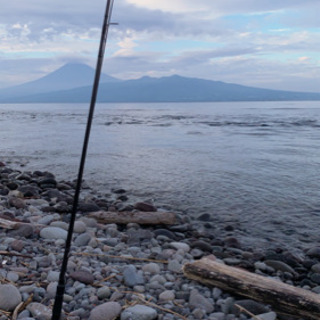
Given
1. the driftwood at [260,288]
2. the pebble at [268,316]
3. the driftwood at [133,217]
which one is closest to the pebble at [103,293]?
the driftwood at [260,288]

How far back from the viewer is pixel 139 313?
11.9ft

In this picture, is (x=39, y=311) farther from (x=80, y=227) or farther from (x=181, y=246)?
(x=181, y=246)

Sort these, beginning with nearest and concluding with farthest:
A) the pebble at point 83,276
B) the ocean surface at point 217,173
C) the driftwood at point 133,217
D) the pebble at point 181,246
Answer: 1. the pebble at point 83,276
2. the pebble at point 181,246
3. the driftwood at point 133,217
4. the ocean surface at point 217,173

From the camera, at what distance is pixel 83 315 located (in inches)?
143

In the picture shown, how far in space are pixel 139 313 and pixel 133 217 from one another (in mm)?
3812

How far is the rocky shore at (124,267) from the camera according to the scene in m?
3.77

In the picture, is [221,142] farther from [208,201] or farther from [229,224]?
[229,224]

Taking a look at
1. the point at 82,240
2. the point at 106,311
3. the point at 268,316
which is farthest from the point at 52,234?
the point at 268,316

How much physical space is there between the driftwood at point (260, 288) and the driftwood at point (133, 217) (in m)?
2.82

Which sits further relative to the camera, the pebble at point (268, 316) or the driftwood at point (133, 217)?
the driftwood at point (133, 217)

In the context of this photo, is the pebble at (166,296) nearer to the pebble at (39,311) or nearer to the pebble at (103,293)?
the pebble at (103,293)

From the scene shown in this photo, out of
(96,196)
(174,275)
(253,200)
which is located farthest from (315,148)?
(174,275)

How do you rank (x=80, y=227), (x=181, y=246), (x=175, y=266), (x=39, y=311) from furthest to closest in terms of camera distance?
(x=80, y=227) < (x=181, y=246) < (x=175, y=266) < (x=39, y=311)

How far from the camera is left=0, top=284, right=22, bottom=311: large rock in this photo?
358cm
